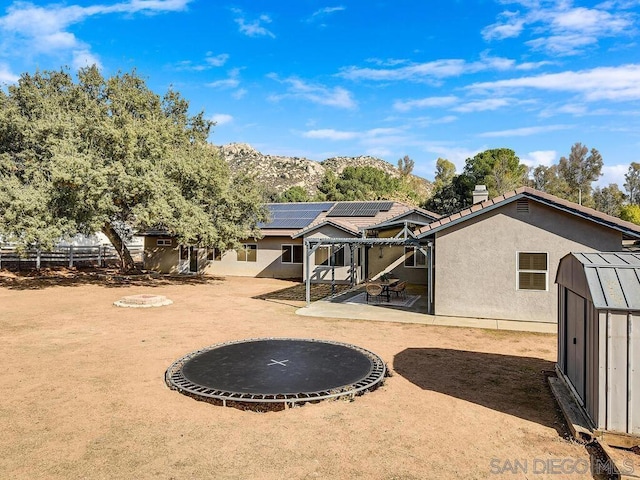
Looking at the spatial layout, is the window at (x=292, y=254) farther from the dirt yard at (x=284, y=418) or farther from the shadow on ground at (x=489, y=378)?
the shadow on ground at (x=489, y=378)

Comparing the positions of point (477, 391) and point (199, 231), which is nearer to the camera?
point (477, 391)

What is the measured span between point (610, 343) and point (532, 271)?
312 inches

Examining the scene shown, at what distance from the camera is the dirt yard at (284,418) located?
4703mm

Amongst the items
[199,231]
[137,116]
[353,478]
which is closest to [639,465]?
[353,478]

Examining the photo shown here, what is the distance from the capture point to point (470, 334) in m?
11.1

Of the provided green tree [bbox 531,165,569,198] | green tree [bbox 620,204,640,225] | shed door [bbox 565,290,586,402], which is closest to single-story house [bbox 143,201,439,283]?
shed door [bbox 565,290,586,402]

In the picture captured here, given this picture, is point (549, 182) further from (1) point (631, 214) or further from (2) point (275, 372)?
(2) point (275, 372)

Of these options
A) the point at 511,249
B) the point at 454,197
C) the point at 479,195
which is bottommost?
the point at 511,249

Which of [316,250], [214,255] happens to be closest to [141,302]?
[316,250]

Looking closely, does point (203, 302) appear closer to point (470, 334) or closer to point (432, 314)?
point (432, 314)

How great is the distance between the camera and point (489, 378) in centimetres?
768

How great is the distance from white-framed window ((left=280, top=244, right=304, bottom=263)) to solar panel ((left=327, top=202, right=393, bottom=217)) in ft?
10.8

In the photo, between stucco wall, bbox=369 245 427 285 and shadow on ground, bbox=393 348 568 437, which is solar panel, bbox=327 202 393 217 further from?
shadow on ground, bbox=393 348 568 437

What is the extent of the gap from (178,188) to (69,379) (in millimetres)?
13494
